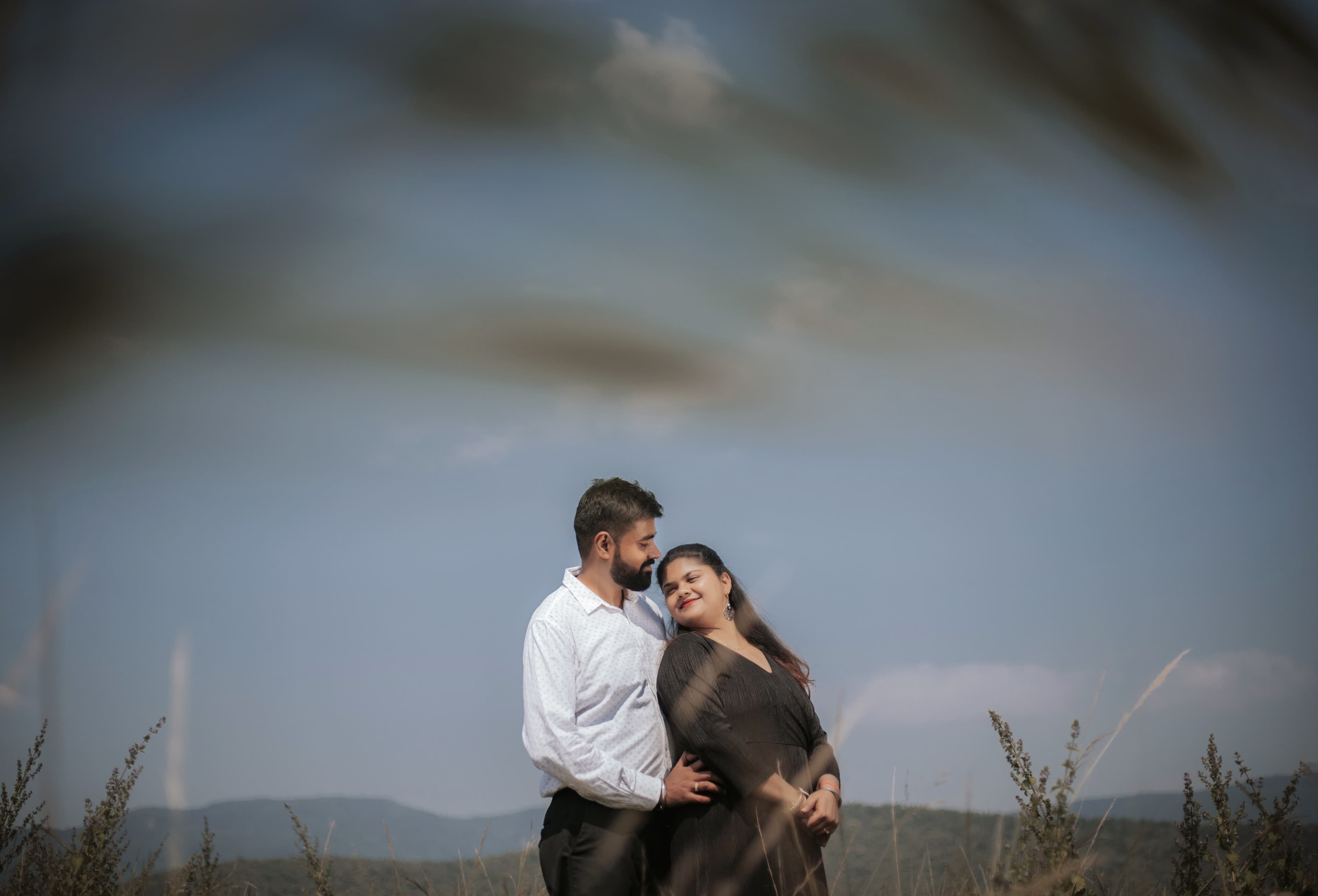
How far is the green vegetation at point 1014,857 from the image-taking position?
296cm

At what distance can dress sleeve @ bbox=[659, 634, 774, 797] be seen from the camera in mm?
3814

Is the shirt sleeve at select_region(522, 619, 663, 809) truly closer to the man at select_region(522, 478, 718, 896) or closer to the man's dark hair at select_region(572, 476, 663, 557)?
the man at select_region(522, 478, 718, 896)

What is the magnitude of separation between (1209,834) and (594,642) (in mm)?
3240

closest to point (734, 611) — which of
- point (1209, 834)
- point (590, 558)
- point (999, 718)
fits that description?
point (590, 558)

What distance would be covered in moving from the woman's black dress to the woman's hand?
0.04 m

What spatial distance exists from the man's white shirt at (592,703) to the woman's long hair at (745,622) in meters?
0.47

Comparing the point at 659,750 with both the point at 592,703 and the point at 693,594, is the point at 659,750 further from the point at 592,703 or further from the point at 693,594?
the point at 693,594

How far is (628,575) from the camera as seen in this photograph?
14.5 ft

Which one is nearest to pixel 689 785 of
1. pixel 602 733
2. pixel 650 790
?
pixel 650 790

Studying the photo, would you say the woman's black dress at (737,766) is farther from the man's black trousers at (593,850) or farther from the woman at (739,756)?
the man's black trousers at (593,850)

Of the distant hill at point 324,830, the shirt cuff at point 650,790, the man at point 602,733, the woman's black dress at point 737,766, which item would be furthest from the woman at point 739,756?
the distant hill at point 324,830

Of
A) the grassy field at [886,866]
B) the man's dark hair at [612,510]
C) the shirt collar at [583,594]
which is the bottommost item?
the grassy field at [886,866]

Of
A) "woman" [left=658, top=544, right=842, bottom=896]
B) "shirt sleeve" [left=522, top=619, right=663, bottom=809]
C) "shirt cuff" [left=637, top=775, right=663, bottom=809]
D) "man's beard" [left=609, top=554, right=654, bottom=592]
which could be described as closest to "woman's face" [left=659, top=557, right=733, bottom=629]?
"woman" [left=658, top=544, right=842, bottom=896]

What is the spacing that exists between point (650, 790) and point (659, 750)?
276mm
